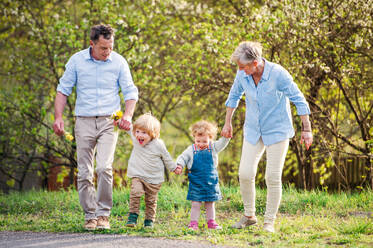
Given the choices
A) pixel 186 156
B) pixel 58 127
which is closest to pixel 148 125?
pixel 186 156

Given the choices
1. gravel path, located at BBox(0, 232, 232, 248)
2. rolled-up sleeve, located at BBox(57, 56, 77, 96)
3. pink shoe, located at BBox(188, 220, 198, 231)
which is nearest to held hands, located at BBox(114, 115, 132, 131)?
rolled-up sleeve, located at BBox(57, 56, 77, 96)

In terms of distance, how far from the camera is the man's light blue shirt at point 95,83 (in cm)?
463

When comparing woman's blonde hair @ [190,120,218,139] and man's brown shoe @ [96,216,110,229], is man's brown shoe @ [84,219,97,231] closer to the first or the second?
man's brown shoe @ [96,216,110,229]

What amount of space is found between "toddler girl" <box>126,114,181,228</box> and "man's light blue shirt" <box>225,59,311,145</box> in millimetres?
914

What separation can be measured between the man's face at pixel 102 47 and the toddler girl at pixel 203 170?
3.81 ft

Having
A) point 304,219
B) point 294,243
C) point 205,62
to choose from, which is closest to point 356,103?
point 205,62

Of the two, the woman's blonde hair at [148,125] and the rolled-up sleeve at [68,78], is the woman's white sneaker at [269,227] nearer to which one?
the woman's blonde hair at [148,125]

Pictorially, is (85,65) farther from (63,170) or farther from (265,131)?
Result: (63,170)

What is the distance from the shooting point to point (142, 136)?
182 inches

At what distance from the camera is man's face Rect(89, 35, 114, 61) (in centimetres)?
452

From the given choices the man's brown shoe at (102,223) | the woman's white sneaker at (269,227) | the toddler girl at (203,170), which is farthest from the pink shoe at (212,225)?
the man's brown shoe at (102,223)

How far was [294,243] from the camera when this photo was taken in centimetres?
399

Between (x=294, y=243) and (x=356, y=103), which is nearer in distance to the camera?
(x=294, y=243)

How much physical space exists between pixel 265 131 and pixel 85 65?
6.20 feet
